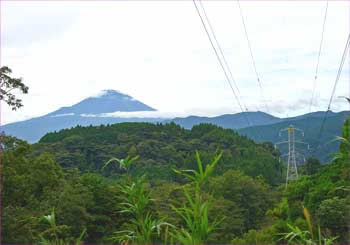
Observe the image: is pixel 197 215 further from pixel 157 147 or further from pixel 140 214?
pixel 157 147

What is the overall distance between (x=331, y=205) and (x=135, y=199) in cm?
1775

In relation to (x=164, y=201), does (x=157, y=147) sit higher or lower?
lower

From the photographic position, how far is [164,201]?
803 centimetres

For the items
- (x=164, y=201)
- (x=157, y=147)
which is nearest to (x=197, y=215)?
(x=164, y=201)

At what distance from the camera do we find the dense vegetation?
302 centimetres

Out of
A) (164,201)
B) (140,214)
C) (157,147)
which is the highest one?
(140,214)

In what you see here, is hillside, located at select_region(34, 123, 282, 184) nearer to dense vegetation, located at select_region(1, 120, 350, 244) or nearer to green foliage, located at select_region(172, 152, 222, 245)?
dense vegetation, located at select_region(1, 120, 350, 244)

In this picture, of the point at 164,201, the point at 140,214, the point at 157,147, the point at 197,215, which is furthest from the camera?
the point at 157,147

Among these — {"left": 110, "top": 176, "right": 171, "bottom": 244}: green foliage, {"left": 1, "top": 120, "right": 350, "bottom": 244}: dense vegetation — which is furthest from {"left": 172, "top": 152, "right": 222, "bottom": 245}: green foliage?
{"left": 110, "top": 176, "right": 171, "bottom": 244}: green foliage

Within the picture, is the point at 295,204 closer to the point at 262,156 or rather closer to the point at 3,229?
the point at 3,229

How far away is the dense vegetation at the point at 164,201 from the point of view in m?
3.02

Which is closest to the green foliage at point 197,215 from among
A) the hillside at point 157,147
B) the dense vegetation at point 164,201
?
the dense vegetation at point 164,201

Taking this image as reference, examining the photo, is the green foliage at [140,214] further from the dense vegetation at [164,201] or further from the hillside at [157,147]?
the hillside at [157,147]

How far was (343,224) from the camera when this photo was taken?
1920 cm
